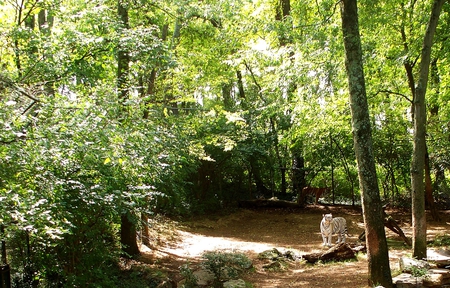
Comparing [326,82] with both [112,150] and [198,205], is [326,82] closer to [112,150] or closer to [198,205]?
[112,150]

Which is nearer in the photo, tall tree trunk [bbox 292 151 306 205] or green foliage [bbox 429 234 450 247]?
green foliage [bbox 429 234 450 247]

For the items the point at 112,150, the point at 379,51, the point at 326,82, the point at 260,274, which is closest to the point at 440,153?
the point at 379,51

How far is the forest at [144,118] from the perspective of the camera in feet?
14.1

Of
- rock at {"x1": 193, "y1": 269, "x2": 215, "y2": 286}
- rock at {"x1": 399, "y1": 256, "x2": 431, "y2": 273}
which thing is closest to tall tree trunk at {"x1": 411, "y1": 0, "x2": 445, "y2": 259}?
rock at {"x1": 399, "y1": 256, "x2": 431, "y2": 273}

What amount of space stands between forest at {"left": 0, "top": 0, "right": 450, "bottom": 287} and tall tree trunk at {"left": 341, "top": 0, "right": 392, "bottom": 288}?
115mm

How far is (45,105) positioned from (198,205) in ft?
37.0

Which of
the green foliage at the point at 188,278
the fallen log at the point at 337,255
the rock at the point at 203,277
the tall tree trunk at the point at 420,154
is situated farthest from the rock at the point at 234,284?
the tall tree trunk at the point at 420,154

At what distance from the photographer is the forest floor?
25.2 feet

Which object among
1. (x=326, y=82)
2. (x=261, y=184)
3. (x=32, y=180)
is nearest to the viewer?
(x=32, y=180)

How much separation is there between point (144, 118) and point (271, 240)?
21.5 feet

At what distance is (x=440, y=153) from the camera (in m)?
13.0

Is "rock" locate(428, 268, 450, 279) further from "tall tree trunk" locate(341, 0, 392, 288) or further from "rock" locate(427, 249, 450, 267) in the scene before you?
"tall tree trunk" locate(341, 0, 392, 288)

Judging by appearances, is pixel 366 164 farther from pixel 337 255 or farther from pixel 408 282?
pixel 337 255

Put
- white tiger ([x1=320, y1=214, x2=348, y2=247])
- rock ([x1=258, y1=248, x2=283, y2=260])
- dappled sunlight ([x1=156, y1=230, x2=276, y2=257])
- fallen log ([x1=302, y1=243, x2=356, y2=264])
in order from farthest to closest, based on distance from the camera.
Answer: dappled sunlight ([x1=156, y1=230, x2=276, y2=257]) < white tiger ([x1=320, y1=214, x2=348, y2=247]) < rock ([x1=258, y1=248, x2=283, y2=260]) < fallen log ([x1=302, y1=243, x2=356, y2=264])
